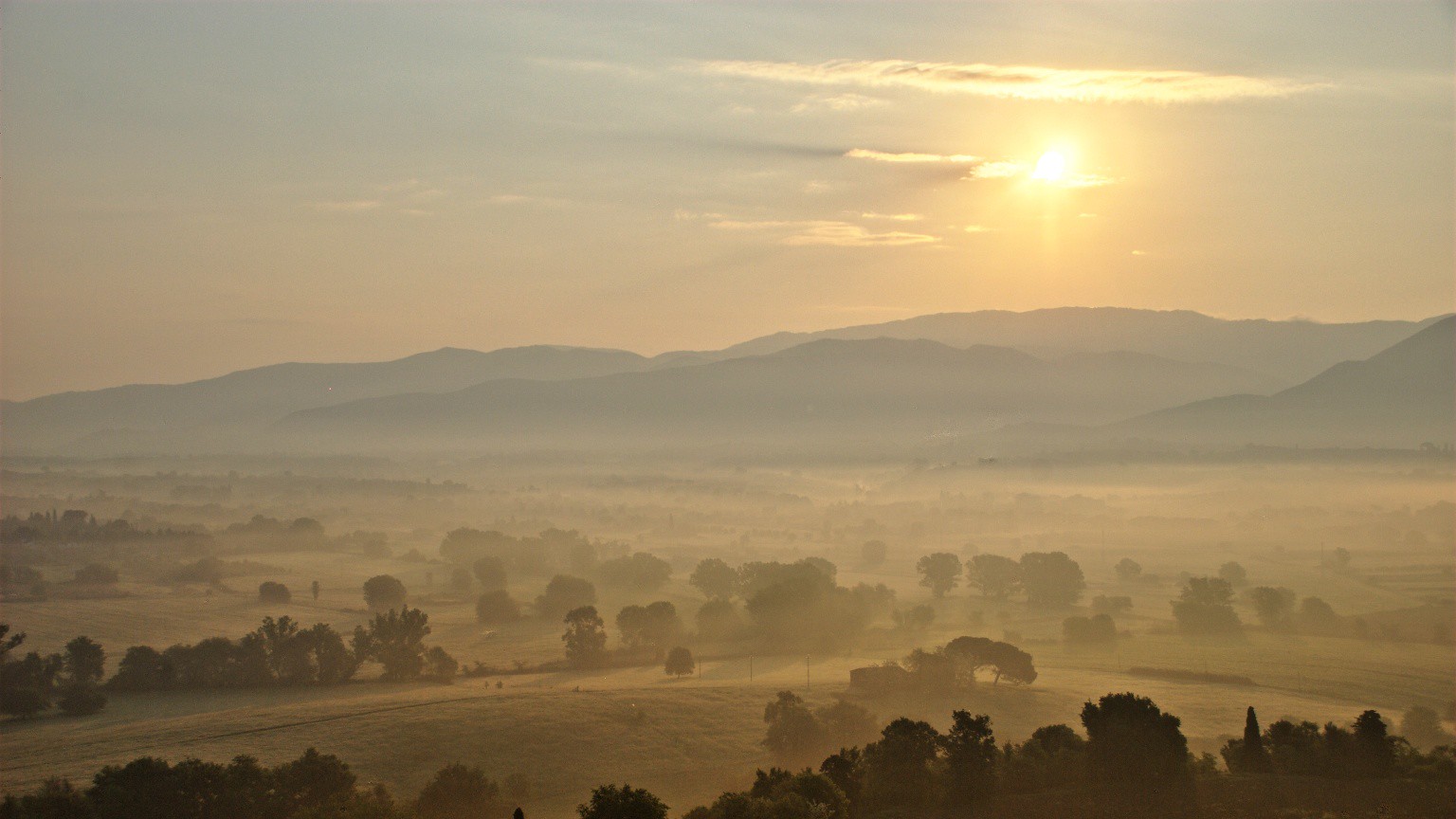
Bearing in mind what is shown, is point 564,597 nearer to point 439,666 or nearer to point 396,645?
point 396,645

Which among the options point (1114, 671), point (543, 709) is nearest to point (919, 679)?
point (1114, 671)

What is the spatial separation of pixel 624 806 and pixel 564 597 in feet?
297

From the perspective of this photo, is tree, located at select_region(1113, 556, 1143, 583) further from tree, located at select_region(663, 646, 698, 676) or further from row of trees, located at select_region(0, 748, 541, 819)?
A: row of trees, located at select_region(0, 748, 541, 819)

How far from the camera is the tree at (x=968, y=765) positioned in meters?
47.6

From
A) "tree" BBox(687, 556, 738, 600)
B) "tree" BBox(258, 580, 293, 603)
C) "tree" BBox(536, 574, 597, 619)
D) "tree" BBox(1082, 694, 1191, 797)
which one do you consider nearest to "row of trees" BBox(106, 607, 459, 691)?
"tree" BBox(536, 574, 597, 619)

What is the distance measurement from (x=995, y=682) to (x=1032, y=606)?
166ft

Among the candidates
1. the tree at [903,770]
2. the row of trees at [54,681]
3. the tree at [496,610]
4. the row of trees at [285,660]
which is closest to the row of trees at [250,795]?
the tree at [903,770]

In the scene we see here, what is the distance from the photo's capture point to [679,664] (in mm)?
92500

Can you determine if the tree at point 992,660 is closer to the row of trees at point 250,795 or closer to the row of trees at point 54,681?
the row of trees at point 250,795

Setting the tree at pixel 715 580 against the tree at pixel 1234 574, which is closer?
the tree at pixel 715 580

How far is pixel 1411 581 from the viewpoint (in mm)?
139875

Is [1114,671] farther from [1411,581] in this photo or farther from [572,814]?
[1411,581]

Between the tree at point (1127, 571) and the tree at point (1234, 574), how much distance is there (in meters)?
11.3

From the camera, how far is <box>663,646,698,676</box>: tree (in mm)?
92312
